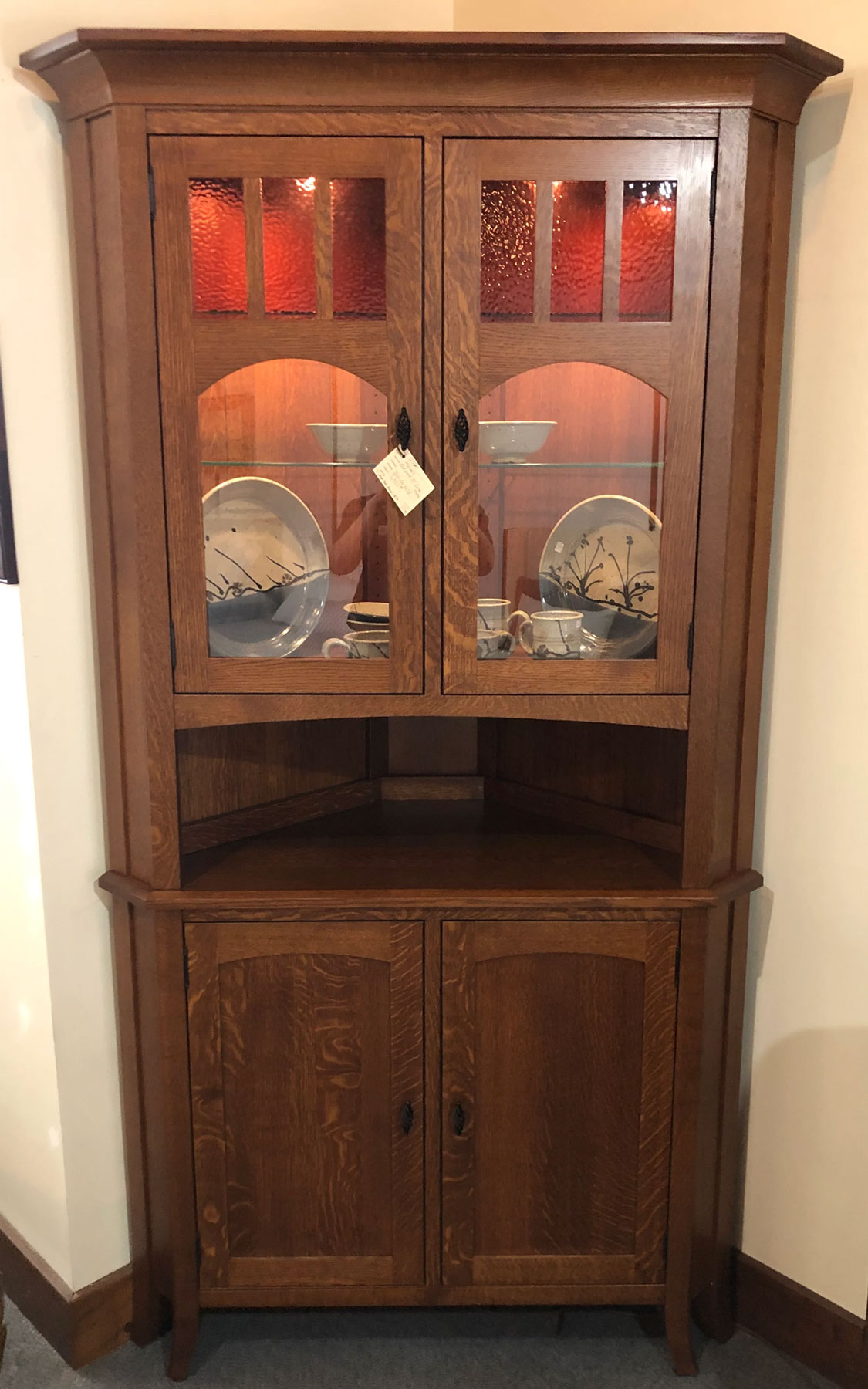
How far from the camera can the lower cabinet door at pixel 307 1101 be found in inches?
66.2

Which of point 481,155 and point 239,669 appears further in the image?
point 239,669

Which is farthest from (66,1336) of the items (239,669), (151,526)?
(151,526)

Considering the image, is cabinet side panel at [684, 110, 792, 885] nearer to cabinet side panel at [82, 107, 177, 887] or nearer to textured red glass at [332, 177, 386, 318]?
textured red glass at [332, 177, 386, 318]

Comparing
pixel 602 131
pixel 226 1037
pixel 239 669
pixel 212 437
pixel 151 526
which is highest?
pixel 602 131

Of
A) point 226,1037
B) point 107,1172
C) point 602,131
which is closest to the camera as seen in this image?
point 602,131

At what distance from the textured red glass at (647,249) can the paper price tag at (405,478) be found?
36cm

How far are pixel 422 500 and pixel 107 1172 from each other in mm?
1278

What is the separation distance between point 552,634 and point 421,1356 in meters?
1.26

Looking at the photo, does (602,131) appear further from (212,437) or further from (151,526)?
(151,526)

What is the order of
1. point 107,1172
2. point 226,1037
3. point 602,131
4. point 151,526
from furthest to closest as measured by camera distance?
point 107,1172 < point 226,1037 < point 151,526 < point 602,131

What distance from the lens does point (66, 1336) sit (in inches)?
71.6

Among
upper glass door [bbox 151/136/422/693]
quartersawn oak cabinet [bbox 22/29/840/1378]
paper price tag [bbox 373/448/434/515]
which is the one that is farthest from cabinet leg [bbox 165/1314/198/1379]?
paper price tag [bbox 373/448/434/515]

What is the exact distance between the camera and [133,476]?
5.07 ft

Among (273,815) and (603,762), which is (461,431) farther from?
(273,815)
